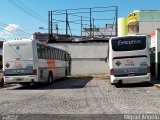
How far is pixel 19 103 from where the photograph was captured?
15734mm

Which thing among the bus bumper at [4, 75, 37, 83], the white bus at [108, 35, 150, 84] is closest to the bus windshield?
the white bus at [108, 35, 150, 84]

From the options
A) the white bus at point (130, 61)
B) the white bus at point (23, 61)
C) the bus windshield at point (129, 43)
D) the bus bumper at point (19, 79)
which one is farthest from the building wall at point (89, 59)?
the bus bumper at point (19, 79)

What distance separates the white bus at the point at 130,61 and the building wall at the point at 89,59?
15880 mm

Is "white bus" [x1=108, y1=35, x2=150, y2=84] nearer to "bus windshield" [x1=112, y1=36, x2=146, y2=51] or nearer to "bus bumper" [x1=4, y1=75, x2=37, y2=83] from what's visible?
"bus windshield" [x1=112, y1=36, x2=146, y2=51]

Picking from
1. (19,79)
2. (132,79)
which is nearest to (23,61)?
(19,79)

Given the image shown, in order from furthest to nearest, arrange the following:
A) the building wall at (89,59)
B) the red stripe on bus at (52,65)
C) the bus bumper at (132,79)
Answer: the building wall at (89,59) → the red stripe on bus at (52,65) → the bus bumper at (132,79)

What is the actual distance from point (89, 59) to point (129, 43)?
16.4 metres

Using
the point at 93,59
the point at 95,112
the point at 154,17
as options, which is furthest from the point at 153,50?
the point at 95,112

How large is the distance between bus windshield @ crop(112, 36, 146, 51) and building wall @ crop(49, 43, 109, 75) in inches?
619

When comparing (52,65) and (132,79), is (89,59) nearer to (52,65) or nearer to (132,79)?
(52,65)

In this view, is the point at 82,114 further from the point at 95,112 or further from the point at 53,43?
the point at 53,43

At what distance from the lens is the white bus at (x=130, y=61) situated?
23.9m

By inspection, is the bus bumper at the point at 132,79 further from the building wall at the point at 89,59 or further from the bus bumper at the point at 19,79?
the building wall at the point at 89,59

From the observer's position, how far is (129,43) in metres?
24.4
